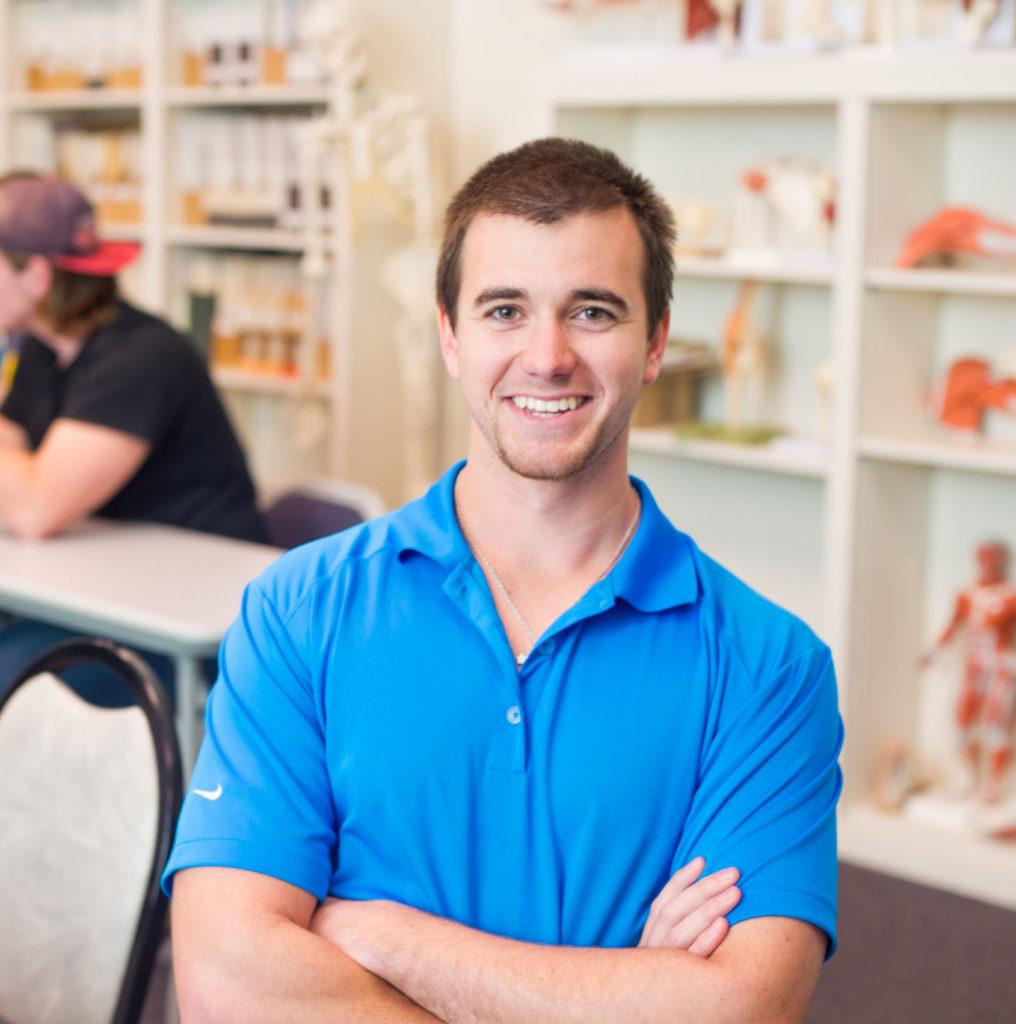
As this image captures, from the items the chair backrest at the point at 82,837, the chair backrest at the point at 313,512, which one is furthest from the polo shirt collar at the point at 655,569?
the chair backrest at the point at 313,512

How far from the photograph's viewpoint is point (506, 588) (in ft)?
5.09

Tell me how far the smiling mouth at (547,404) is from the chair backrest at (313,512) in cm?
162

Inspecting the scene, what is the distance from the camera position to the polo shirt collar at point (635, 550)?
1.50 meters

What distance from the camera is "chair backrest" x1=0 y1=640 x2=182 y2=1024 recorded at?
5.60ft

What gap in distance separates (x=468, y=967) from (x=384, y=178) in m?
3.14

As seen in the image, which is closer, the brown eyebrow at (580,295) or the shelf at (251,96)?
the brown eyebrow at (580,295)

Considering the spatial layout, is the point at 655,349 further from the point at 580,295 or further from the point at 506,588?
the point at 506,588

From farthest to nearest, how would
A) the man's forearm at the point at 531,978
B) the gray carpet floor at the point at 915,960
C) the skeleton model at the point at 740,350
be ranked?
the skeleton model at the point at 740,350 < the gray carpet floor at the point at 915,960 < the man's forearm at the point at 531,978

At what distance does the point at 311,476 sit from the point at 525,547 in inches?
141

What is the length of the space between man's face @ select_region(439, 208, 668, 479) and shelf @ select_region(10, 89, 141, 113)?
12.6ft

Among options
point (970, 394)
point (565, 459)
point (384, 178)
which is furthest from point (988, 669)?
point (565, 459)

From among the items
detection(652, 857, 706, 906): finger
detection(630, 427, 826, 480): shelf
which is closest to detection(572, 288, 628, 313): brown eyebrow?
detection(652, 857, 706, 906): finger

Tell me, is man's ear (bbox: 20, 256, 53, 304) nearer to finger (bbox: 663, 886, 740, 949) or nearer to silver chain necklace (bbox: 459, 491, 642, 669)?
silver chain necklace (bbox: 459, 491, 642, 669)

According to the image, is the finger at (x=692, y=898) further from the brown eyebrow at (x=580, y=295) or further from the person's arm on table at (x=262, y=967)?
the brown eyebrow at (x=580, y=295)
